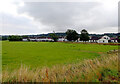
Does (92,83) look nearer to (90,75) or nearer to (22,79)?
(90,75)

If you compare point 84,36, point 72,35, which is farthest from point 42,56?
point 72,35

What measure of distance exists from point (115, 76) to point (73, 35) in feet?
204

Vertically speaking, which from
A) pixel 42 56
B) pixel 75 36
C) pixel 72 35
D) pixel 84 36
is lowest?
pixel 42 56

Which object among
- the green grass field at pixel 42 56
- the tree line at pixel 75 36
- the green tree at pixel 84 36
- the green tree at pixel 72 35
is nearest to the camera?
the green grass field at pixel 42 56

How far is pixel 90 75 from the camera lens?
4.89 m

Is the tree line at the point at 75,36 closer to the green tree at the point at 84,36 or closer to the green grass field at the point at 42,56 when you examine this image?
the green tree at the point at 84,36

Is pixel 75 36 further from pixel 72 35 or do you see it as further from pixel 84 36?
pixel 84 36

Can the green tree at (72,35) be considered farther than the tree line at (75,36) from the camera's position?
Yes

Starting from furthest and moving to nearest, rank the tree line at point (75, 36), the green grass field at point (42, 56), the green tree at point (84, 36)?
1. the tree line at point (75, 36)
2. the green tree at point (84, 36)
3. the green grass field at point (42, 56)

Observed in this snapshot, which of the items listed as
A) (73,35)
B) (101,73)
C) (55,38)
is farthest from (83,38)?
(101,73)

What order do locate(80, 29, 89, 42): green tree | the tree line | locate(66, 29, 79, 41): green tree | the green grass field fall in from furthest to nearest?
1. locate(66, 29, 79, 41): green tree
2. the tree line
3. locate(80, 29, 89, 42): green tree
4. the green grass field

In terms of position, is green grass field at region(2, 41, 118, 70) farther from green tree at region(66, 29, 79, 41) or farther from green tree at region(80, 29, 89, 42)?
green tree at region(66, 29, 79, 41)

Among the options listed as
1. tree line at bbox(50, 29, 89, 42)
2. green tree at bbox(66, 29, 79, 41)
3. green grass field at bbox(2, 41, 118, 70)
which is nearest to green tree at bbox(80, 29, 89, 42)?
tree line at bbox(50, 29, 89, 42)

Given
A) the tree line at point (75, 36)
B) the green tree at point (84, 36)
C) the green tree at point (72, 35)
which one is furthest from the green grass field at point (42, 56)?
the green tree at point (72, 35)
